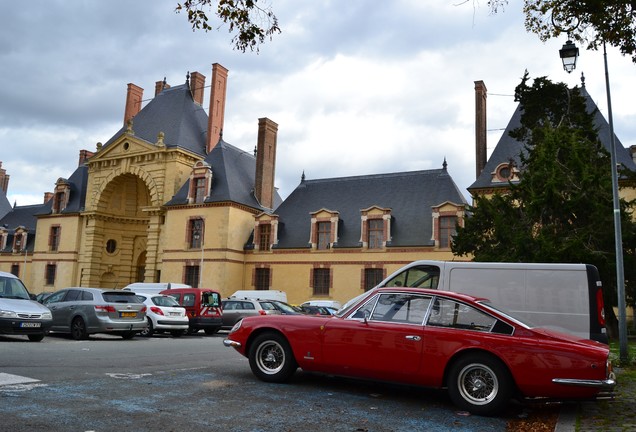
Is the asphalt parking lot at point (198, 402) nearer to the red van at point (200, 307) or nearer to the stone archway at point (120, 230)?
the red van at point (200, 307)

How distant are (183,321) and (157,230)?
23.8m

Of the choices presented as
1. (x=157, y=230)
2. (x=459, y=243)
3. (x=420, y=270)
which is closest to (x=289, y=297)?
(x=157, y=230)

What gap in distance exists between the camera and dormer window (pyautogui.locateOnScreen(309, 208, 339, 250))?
36656mm

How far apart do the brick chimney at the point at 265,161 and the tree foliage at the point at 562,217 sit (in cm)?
1991

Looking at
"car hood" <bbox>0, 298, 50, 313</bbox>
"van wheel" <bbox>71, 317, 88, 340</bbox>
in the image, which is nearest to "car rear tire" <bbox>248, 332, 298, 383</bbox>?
"car hood" <bbox>0, 298, 50, 313</bbox>

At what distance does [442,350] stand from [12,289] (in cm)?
1237

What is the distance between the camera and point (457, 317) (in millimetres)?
7199

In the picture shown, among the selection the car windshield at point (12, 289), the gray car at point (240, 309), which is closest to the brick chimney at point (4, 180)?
the gray car at point (240, 309)

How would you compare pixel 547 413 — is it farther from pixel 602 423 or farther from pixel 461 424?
pixel 461 424

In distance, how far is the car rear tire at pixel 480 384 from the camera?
666 cm

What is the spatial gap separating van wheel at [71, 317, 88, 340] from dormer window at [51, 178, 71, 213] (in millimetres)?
34477

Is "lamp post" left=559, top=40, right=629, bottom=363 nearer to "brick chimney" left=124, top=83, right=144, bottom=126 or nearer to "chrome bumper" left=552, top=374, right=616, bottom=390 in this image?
"chrome bumper" left=552, top=374, right=616, bottom=390

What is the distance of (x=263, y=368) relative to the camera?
8344 millimetres

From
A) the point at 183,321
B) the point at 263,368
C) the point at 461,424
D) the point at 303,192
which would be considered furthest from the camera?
the point at 303,192
